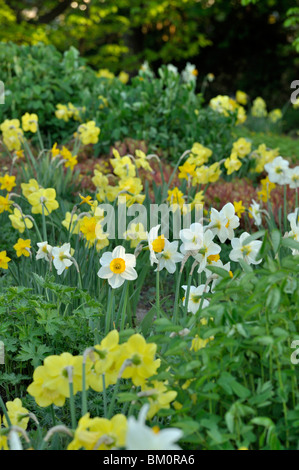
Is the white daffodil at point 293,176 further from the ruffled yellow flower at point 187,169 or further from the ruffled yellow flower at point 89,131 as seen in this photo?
the ruffled yellow flower at point 89,131

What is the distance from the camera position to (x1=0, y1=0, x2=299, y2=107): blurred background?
11.2 m

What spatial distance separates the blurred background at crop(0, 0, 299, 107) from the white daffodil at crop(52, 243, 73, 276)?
8761mm

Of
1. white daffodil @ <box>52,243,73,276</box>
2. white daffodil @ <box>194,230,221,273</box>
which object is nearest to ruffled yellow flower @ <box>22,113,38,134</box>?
white daffodil @ <box>52,243,73,276</box>

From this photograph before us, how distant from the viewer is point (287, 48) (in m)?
13.1

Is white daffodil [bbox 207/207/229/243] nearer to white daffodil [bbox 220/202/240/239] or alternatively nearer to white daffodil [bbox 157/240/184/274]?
white daffodil [bbox 220/202/240/239]

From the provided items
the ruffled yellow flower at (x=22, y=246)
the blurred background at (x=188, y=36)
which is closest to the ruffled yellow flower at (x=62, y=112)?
the ruffled yellow flower at (x=22, y=246)

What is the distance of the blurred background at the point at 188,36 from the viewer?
11172 mm

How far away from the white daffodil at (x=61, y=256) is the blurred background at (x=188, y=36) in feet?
28.7

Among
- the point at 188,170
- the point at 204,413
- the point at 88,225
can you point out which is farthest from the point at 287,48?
the point at 204,413

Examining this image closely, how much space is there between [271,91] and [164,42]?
2766 mm

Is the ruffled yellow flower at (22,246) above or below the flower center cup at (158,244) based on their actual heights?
below

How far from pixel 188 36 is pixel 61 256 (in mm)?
10915

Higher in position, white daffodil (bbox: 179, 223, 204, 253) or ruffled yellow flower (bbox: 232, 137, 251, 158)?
ruffled yellow flower (bbox: 232, 137, 251, 158)
